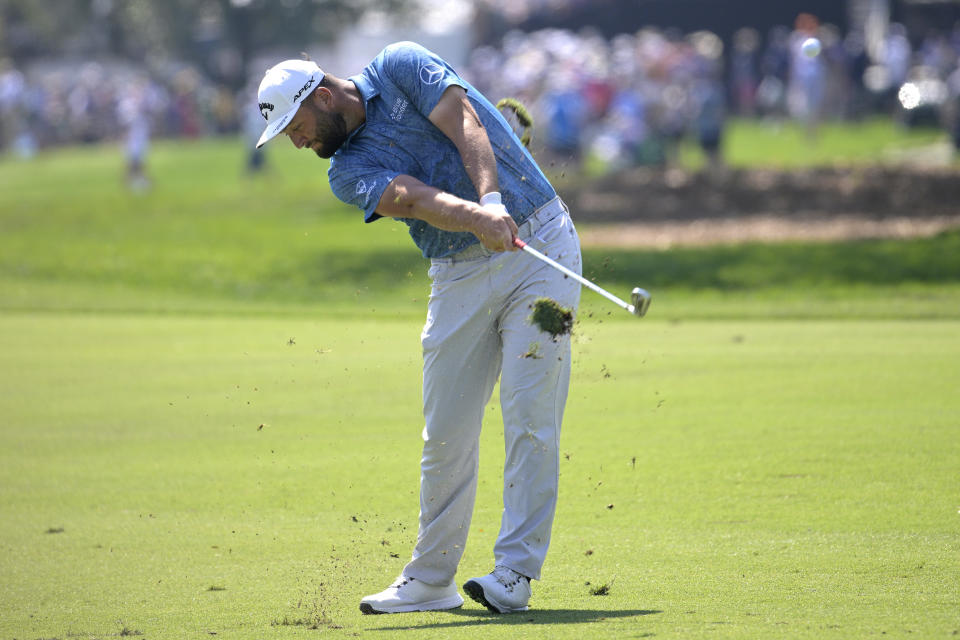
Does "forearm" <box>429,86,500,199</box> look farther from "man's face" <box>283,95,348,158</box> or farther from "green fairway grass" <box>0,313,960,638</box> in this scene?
"green fairway grass" <box>0,313,960,638</box>

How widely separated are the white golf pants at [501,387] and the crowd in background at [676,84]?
69.6 feet

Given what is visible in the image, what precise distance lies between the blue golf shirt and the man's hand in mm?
296

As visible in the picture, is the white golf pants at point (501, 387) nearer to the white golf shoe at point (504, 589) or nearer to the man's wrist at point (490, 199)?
the white golf shoe at point (504, 589)

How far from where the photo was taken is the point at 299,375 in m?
11.8

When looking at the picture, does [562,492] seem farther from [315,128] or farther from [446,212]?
[315,128]

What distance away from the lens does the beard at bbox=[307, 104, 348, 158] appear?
552 cm

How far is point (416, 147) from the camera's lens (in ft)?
18.3

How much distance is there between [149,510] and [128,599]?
1616 millimetres

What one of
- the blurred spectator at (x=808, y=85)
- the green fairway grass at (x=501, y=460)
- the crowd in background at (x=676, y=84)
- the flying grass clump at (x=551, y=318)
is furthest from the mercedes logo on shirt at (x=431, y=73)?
the blurred spectator at (x=808, y=85)

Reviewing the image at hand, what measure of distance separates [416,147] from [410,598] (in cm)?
185

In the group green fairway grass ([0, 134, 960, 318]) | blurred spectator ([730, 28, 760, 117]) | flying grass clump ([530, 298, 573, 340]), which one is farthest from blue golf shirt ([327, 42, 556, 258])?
blurred spectator ([730, 28, 760, 117])

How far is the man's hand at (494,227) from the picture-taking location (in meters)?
5.20

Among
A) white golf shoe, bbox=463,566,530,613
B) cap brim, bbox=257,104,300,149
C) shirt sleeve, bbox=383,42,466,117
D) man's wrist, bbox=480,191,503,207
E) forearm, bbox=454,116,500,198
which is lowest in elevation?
white golf shoe, bbox=463,566,530,613

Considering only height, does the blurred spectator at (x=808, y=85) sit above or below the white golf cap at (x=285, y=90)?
above
